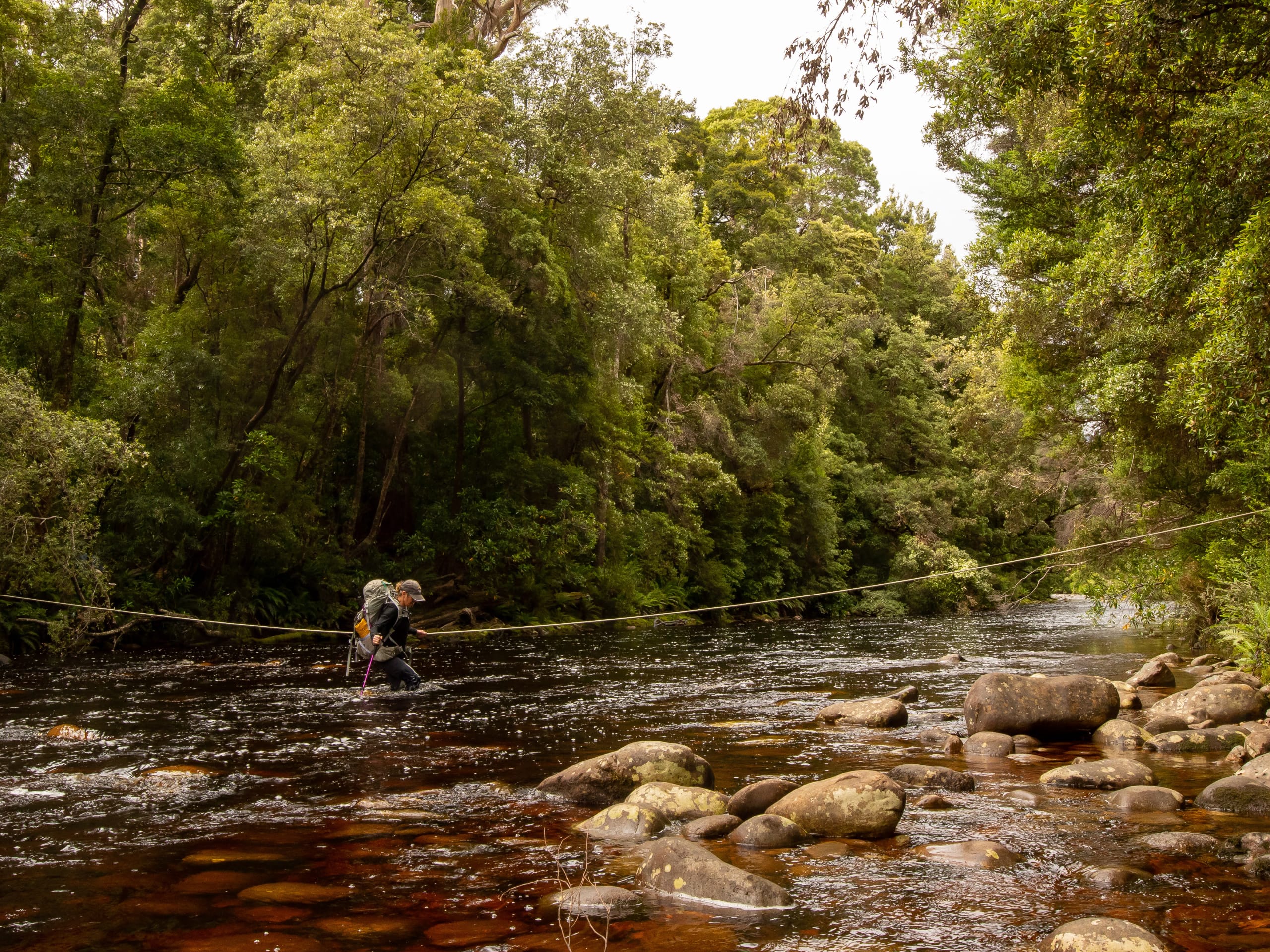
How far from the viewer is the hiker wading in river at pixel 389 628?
10898 mm

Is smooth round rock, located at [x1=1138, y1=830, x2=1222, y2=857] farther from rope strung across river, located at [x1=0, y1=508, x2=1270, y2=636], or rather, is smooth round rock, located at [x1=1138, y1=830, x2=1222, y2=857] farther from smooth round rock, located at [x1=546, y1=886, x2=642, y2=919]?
rope strung across river, located at [x1=0, y1=508, x2=1270, y2=636]

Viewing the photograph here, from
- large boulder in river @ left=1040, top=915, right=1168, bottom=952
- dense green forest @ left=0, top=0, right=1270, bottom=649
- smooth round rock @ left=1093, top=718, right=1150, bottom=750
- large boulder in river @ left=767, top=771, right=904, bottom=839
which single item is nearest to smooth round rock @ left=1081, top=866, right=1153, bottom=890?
large boulder in river @ left=1040, top=915, right=1168, bottom=952

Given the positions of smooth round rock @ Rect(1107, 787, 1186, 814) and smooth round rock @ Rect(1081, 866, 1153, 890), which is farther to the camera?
smooth round rock @ Rect(1107, 787, 1186, 814)

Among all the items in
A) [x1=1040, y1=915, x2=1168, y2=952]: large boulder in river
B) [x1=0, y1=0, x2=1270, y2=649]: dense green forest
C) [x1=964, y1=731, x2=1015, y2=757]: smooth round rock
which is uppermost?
[x1=0, y1=0, x2=1270, y2=649]: dense green forest

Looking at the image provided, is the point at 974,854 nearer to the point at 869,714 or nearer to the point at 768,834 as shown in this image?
the point at 768,834

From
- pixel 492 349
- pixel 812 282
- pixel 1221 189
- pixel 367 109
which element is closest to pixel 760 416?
pixel 812 282

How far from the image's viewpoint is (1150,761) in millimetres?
7656

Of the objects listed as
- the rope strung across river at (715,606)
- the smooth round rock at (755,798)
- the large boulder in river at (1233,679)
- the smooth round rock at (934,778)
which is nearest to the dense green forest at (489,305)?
the rope strung across river at (715,606)

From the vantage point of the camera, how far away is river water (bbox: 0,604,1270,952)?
4227 mm

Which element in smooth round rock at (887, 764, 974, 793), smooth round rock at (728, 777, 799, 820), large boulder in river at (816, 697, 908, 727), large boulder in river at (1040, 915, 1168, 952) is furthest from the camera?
large boulder in river at (816, 697, 908, 727)

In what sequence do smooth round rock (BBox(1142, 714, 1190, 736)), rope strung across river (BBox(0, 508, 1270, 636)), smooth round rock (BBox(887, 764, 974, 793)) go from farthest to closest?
rope strung across river (BBox(0, 508, 1270, 636)) < smooth round rock (BBox(1142, 714, 1190, 736)) < smooth round rock (BBox(887, 764, 974, 793))

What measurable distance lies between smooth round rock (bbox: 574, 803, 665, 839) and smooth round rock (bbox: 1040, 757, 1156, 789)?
289 cm

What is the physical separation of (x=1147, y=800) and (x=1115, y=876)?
64.8 inches

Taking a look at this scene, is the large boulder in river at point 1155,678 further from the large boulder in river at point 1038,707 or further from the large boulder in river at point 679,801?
the large boulder in river at point 679,801
